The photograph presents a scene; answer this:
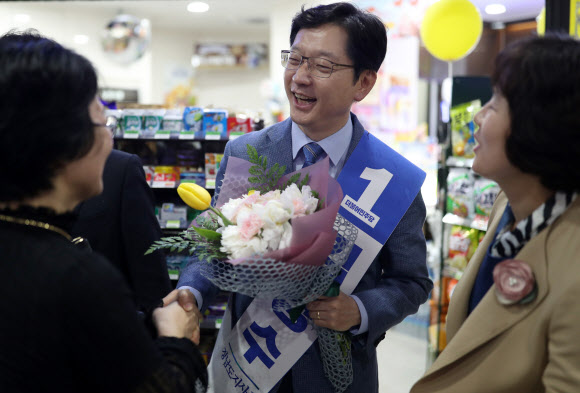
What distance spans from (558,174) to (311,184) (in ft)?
1.97

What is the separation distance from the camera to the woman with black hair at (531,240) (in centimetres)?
113

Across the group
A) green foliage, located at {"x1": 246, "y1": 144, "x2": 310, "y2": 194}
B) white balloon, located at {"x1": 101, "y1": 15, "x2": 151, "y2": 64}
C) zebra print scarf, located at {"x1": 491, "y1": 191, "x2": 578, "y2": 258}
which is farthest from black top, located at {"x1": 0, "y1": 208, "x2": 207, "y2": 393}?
white balloon, located at {"x1": 101, "y1": 15, "x2": 151, "y2": 64}

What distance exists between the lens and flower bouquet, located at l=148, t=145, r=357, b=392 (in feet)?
4.28

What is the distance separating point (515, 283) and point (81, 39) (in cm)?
1172

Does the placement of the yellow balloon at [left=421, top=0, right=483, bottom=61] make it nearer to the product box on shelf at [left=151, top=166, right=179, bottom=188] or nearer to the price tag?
the product box on shelf at [left=151, top=166, right=179, bottom=188]

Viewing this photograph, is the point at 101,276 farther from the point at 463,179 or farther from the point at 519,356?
the point at 463,179

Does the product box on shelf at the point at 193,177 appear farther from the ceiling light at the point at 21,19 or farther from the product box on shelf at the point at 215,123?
the ceiling light at the point at 21,19

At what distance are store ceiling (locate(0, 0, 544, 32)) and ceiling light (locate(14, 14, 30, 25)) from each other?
0.81 ft

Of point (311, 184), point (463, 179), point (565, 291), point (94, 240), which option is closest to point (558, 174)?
point (565, 291)

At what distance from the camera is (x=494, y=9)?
855 centimetres

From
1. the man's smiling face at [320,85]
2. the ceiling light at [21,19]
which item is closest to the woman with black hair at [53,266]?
the man's smiling face at [320,85]

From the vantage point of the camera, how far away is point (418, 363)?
4.78 metres

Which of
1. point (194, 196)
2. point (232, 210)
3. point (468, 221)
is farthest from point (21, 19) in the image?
point (232, 210)

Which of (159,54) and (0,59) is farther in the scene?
(159,54)
